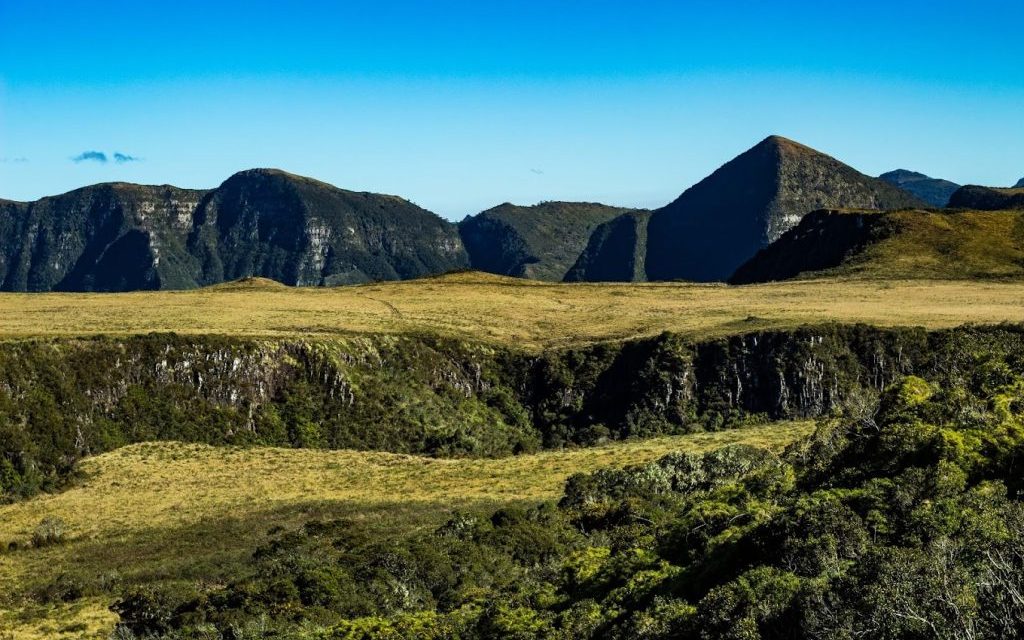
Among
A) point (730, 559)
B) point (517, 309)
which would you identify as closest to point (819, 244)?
point (517, 309)

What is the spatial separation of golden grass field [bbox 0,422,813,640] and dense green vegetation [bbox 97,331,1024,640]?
402cm

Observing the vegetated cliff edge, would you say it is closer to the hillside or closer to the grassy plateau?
the grassy plateau

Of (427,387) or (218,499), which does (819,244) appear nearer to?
(427,387)

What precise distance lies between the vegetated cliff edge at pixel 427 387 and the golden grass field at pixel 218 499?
4224 millimetres

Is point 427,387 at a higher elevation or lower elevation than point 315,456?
higher

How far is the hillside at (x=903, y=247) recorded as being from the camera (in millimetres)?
124688

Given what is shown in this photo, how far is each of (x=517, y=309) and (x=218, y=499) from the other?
5631cm

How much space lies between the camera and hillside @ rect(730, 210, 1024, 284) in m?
125

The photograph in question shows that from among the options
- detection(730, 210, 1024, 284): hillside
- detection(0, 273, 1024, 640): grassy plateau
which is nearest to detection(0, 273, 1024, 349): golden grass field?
detection(0, 273, 1024, 640): grassy plateau

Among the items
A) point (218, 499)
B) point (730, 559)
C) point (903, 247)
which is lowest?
point (218, 499)

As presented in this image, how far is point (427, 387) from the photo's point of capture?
267 ft

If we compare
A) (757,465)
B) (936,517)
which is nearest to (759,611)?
(936,517)

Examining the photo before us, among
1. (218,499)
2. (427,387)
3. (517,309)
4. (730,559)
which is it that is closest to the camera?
(730,559)

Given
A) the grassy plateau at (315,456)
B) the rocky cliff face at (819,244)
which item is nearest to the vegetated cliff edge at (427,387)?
the grassy plateau at (315,456)
